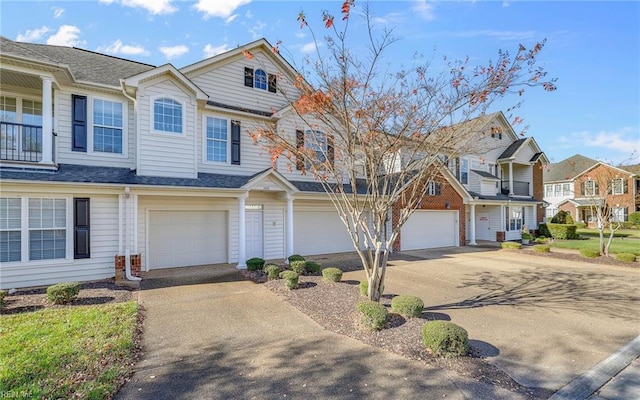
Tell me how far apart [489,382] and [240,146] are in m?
11.4

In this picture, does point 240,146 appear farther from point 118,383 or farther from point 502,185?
point 502,185

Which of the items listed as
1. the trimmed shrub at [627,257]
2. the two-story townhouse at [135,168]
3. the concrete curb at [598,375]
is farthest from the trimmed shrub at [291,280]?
the trimmed shrub at [627,257]

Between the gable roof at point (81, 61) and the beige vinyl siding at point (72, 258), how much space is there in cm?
374

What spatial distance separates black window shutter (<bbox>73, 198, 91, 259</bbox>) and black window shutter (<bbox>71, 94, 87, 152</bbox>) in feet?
7.28

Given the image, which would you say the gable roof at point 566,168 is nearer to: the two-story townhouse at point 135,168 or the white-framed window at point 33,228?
the two-story townhouse at point 135,168

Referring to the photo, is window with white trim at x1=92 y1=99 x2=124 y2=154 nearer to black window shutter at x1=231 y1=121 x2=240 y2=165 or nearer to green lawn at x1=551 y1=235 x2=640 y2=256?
black window shutter at x1=231 y1=121 x2=240 y2=165

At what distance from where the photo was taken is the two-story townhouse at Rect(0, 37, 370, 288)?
8781mm

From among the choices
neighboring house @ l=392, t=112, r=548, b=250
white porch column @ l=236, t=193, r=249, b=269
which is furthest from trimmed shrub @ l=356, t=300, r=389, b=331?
neighboring house @ l=392, t=112, r=548, b=250

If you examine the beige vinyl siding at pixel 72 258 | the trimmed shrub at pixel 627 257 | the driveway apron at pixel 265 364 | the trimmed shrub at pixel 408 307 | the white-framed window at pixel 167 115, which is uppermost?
the white-framed window at pixel 167 115

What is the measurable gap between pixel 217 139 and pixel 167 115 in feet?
→ 6.77

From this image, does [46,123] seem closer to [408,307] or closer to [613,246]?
[408,307]

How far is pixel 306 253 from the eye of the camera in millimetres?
14680

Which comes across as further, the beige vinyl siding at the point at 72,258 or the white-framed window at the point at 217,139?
the white-framed window at the point at 217,139

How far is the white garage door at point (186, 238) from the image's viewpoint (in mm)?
11227
